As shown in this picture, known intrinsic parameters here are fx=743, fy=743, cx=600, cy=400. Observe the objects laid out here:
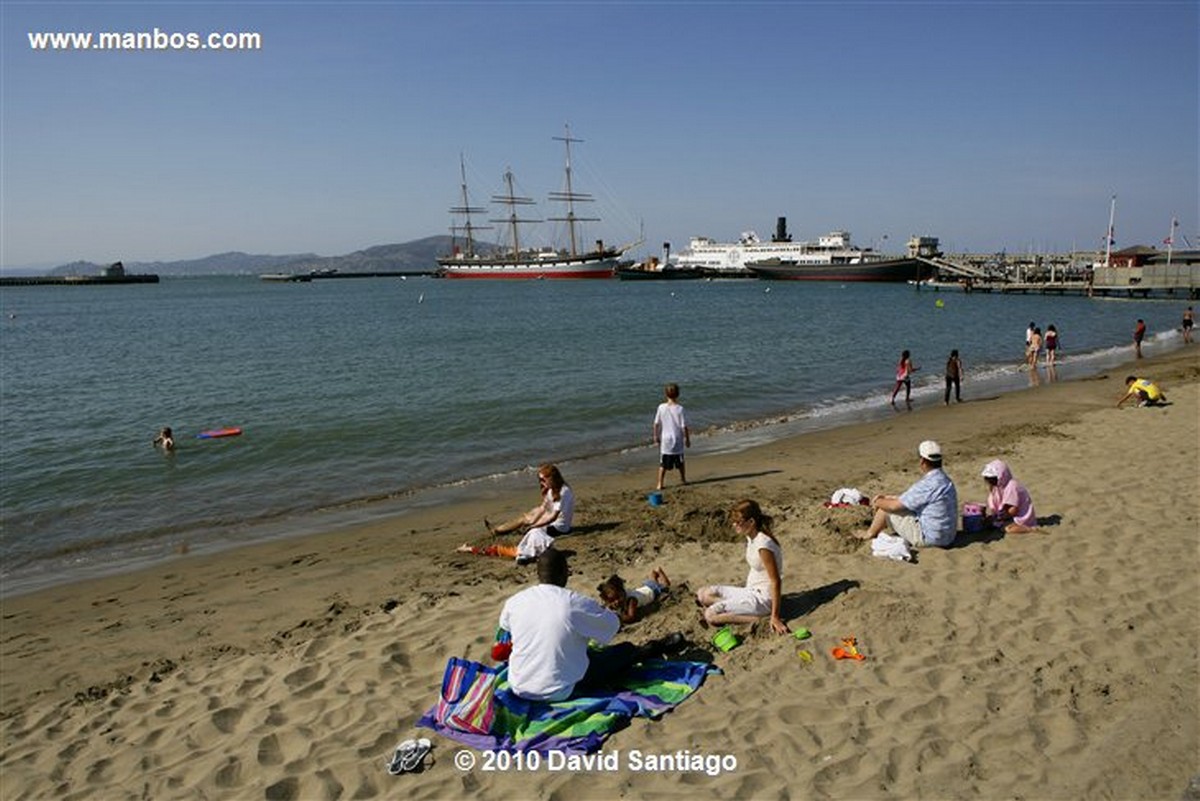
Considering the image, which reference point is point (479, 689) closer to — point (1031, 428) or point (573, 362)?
point (1031, 428)

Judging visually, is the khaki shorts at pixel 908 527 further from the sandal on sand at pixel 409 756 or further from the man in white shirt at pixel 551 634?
the sandal on sand at pixel 409 756

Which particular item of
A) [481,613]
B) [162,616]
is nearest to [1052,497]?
[481,613]

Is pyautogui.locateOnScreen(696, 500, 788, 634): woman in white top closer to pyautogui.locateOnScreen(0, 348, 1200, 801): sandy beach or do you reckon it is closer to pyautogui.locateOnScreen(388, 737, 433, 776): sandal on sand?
pyautogui.locateOnScreen(0, 348, 1200, 801): sandy beach

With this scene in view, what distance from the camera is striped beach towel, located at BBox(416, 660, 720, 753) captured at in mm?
4863

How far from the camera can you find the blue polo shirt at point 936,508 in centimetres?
765

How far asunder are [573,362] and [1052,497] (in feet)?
72.6

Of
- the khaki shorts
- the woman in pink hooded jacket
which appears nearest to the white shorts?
the khaki shorts

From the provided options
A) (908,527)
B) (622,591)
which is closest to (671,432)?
(908,527)

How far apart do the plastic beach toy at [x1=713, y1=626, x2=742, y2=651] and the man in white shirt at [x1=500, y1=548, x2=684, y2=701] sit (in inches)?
47.1

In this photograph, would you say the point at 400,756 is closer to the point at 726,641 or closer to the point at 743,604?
the point at 726,641

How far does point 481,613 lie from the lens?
7.06 metres

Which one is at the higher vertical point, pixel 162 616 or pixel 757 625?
pixel 757 625

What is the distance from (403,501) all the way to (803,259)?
371 ft

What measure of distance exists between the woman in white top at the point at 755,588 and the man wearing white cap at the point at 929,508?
7.21 feet
